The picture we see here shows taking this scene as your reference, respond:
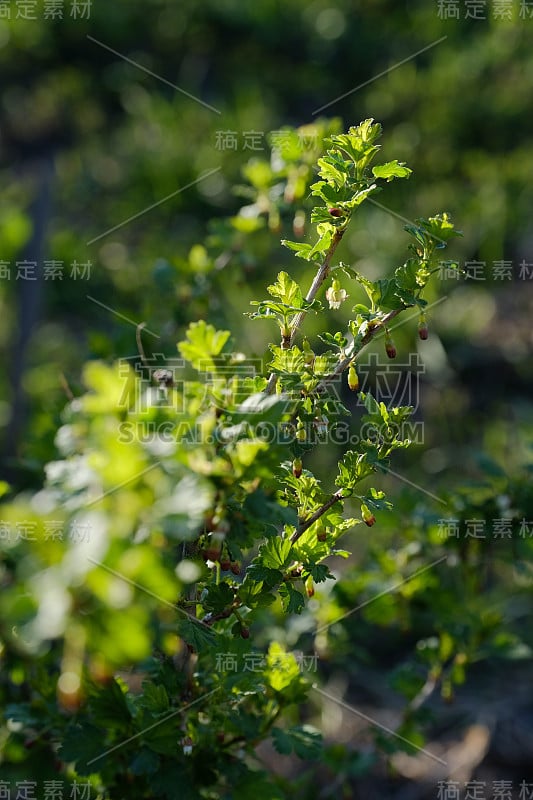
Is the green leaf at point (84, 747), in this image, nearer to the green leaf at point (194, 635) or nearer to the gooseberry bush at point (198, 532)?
the gooseberry bush at point (198, 532)

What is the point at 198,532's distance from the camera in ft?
2.36

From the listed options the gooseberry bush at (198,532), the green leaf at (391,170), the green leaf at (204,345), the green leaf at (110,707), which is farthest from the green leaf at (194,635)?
the green leaf at (391,170)

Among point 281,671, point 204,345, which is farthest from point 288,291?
point 281,671

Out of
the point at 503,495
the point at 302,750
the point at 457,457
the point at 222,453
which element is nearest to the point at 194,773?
the point at 302,750

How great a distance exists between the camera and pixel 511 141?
317cm

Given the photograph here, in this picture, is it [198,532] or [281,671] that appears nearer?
[198,532]

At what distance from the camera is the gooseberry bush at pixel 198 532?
1.70 feet

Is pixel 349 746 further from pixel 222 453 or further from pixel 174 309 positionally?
pixel 222 453

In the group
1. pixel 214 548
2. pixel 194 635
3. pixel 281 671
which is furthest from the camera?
pixel 281 671

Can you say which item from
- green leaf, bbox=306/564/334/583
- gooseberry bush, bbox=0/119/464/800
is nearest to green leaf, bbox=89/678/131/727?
gooseberry bush, bbox=0/119/464/800

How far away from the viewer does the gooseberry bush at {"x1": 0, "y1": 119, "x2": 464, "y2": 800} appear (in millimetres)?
517

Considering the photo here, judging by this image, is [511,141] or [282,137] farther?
[511,141]

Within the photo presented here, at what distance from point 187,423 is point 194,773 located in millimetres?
424

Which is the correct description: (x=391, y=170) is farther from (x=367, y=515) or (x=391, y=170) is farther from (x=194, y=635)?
(x=194, y=635)
